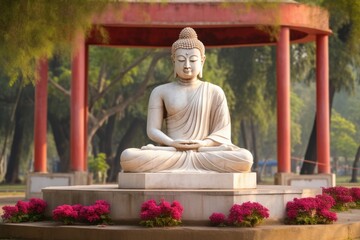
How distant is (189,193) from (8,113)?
100 ft

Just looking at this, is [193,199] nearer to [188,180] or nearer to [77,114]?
[188,180]

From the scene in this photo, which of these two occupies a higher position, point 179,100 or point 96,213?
point 179,100

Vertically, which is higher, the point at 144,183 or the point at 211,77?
the point at 211,77

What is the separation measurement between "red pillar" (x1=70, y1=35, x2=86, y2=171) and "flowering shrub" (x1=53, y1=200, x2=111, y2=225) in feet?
36.8

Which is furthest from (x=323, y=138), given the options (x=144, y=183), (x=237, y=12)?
(x=144, y=183)

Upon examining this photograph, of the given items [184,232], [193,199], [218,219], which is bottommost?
[184,232]

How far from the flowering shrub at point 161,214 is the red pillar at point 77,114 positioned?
1202 cm

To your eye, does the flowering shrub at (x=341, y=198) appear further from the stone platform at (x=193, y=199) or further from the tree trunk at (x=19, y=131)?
the tree trunk at (x=19, y=131)

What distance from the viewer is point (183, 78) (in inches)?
553

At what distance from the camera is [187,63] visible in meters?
13.9

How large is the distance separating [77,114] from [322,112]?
7.52 metres

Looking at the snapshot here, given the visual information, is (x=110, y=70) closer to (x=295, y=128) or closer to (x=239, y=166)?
(x=295, y=128)

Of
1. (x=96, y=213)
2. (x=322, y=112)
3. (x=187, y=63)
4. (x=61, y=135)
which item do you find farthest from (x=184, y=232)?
(x=61, y=135)

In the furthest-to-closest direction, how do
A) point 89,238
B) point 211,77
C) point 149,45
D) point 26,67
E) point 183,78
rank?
point 211,77 < point 149,45 < point 26,67 < point 183,78 < point 89,238
